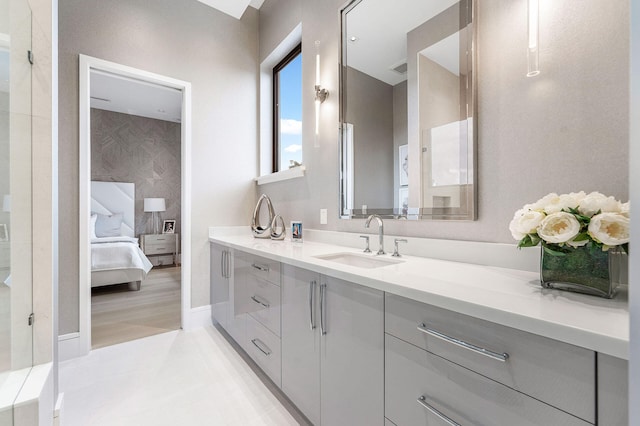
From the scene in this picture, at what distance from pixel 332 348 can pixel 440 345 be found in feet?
1.64

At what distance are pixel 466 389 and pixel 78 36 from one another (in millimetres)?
3061

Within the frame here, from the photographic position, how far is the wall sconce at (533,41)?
3.45 feet

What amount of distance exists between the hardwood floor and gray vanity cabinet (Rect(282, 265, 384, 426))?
5.47ft

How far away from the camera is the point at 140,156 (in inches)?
210

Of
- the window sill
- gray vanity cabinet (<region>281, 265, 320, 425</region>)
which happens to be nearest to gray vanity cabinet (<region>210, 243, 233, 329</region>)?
the window sill

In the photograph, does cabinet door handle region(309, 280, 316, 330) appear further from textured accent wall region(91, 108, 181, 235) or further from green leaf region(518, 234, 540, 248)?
textured accent wall region(91, 108, 181, 235)

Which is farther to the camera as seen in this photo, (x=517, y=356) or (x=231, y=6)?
(x=231, y=6)

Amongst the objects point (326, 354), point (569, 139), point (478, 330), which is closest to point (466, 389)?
point (478, 330)

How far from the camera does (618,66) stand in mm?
881

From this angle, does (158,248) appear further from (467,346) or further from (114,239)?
(467,346)

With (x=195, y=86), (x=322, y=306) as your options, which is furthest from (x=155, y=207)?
(x=322, y=306)

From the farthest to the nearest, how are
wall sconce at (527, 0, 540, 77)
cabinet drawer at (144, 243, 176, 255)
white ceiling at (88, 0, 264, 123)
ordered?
cabinet drawer at (144, 243, 176, 255) → white ceiling at (88, 0, 264, 123) → wall sconce at (527, 0, 540, 77)

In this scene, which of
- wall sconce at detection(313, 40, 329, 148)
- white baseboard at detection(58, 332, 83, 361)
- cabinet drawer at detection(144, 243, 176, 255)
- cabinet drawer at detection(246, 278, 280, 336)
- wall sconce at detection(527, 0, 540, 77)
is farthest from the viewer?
cabinet drawer at detection(144, 243, 176, 255)

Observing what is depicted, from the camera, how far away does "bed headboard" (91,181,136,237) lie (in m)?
4.87
